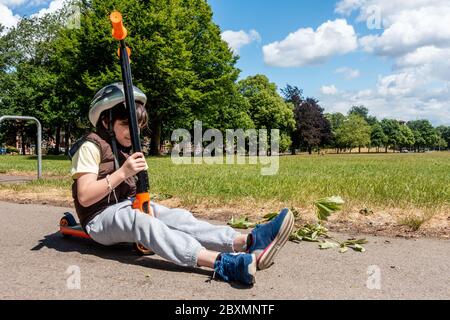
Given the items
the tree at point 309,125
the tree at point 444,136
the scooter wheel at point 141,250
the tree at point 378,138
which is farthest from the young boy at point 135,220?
the tree at point 444,136

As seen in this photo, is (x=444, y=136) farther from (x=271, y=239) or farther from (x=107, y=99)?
(x=107, y=99)

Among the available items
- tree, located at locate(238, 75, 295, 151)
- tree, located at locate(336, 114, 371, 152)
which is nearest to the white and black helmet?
tree, located at locate(238, 75, 295, 151)

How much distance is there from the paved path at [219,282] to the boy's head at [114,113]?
971 mm

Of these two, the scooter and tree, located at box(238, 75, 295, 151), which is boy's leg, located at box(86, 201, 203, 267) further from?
tree, located at box(238, 75, 295, 151)

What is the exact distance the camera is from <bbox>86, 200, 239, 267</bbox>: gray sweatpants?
280cm

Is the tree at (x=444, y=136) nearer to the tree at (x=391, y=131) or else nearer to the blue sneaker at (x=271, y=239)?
the tree at (x=391, y=131)

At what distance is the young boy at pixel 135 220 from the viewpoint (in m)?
2.73

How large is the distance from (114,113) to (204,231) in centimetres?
117

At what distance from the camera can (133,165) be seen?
292 centimetres

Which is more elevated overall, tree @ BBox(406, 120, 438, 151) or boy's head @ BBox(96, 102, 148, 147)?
tree @ BBox(406, 120, 438, 151)

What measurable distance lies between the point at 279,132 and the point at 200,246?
54.7m

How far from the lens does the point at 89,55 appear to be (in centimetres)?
2527

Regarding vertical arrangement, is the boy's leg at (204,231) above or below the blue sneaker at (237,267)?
above

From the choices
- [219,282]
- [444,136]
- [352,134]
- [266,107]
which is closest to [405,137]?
[352,134]
